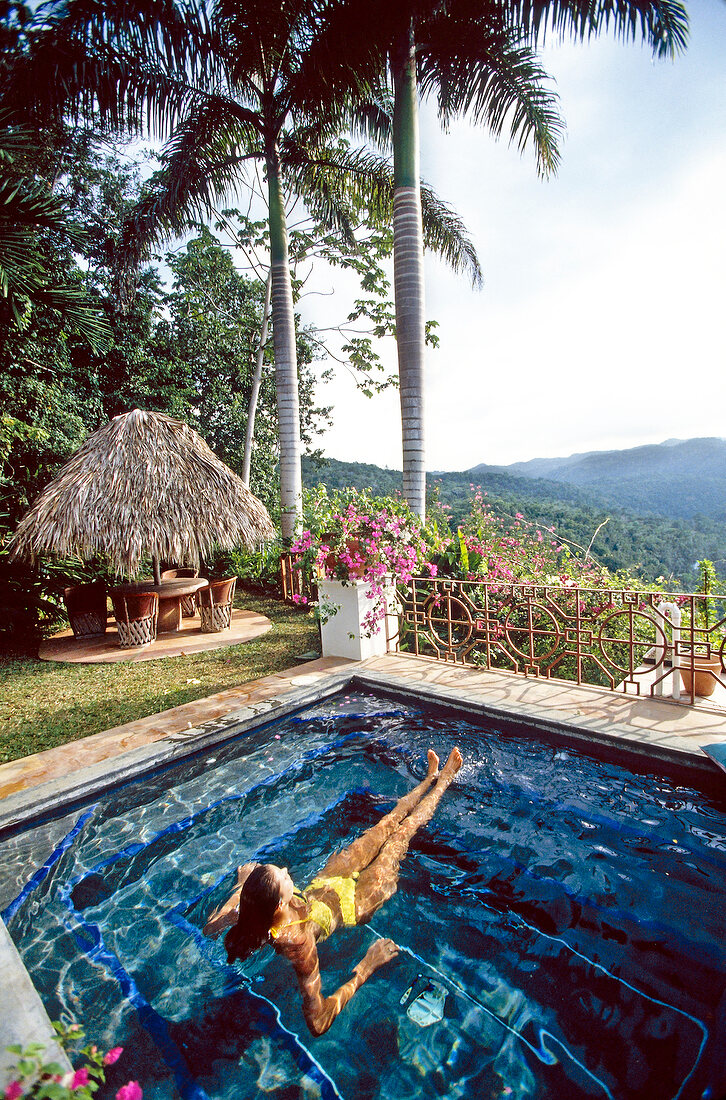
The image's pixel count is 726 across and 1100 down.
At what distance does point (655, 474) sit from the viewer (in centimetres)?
3659

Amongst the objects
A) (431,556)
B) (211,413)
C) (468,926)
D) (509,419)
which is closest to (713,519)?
(509,419)

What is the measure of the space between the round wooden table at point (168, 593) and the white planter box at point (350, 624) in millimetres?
3443

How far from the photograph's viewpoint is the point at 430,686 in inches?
229

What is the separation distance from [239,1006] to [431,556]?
20.1 feet

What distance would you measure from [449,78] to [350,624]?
9.31m

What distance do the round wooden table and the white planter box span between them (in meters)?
3.44

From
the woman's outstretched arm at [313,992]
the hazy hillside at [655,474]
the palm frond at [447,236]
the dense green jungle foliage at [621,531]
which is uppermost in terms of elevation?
the palm frond at [447,236]

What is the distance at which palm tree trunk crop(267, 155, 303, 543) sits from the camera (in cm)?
1202

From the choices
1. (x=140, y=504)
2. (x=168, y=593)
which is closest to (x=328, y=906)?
(x=168, y=593)

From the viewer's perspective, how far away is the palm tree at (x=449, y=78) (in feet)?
26.3

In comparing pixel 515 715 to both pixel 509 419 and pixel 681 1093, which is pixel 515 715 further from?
pixel 509 419

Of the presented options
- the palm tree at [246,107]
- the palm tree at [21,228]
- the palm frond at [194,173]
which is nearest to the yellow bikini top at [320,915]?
the palm tree at [21,228]

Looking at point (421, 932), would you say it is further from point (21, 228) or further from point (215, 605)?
point (21, 228)

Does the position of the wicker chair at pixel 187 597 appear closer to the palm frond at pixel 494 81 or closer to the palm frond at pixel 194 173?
the palm frond at pixel 194 173
